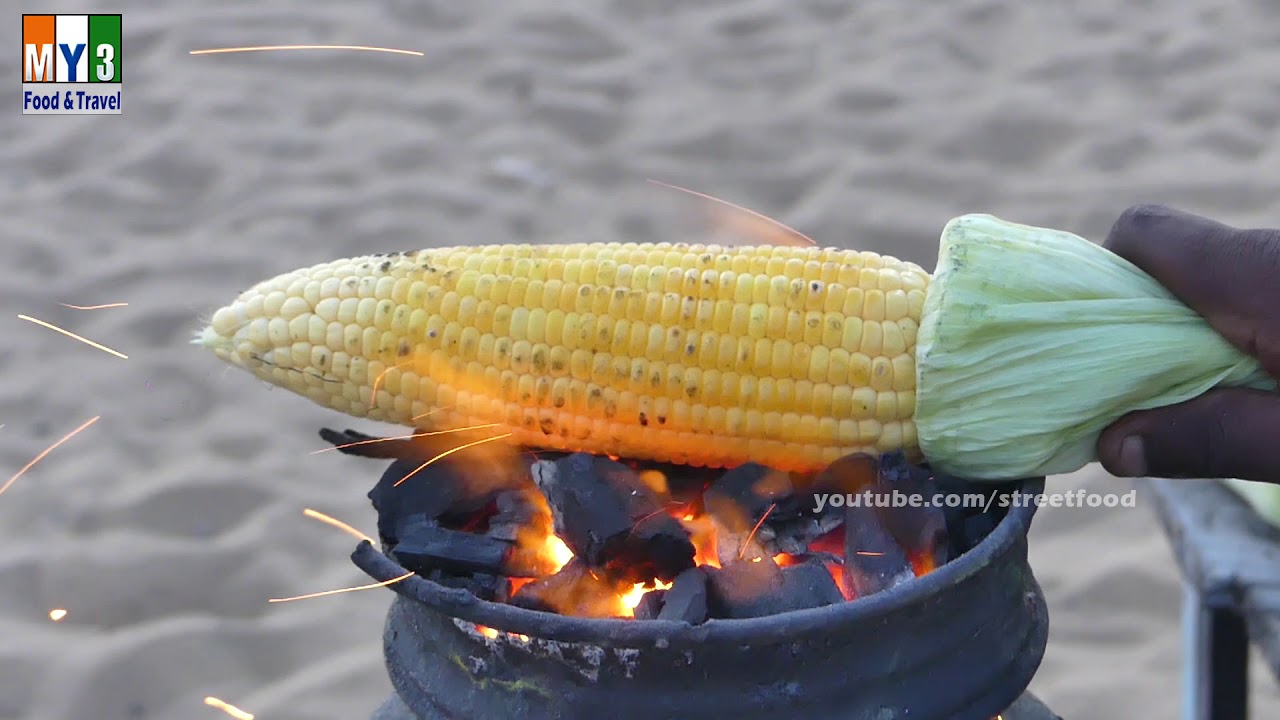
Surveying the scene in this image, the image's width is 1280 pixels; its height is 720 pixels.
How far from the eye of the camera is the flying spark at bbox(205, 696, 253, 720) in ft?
7.44

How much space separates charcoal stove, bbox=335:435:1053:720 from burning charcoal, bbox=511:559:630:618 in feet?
0.30

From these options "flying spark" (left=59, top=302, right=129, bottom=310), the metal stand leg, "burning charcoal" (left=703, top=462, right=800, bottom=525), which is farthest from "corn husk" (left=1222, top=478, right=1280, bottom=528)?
"flying spark" (left=59, top=302, right=129, bottom=310)

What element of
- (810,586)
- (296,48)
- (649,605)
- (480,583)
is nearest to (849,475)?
(810,586)

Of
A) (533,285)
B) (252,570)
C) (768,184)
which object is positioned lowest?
(252,570)

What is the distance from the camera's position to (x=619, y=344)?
1.48 meters

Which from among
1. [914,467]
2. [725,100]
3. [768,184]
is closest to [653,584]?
[914,467]

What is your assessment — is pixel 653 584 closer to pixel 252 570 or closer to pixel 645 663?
pixel 645 663

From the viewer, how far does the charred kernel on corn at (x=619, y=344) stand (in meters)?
1.47

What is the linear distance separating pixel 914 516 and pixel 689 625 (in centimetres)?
36

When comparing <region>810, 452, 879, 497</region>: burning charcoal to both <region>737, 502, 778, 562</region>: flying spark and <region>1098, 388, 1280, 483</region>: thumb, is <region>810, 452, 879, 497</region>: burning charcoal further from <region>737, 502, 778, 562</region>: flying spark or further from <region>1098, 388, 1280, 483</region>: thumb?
<region>1098, 388, 1280, 483</region>: thumb

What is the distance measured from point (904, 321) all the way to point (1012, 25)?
3.12 meters

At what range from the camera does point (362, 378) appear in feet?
5.03

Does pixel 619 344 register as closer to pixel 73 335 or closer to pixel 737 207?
pixel 737 207

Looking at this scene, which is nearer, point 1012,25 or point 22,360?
point 22,360
